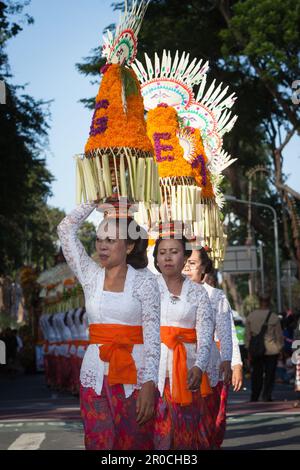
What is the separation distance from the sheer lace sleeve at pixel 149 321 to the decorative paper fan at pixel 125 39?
229 cm

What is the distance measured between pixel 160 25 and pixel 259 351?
561 inches

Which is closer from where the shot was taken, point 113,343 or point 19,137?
point 113,343

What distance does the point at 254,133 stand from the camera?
31.1m

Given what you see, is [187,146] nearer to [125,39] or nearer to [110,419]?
[125,39]

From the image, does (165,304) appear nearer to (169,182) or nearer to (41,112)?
(169,182)

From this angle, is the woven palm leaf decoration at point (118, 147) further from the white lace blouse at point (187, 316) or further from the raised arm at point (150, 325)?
the raised arm at point (150, 325)

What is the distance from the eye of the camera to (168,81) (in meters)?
11.4

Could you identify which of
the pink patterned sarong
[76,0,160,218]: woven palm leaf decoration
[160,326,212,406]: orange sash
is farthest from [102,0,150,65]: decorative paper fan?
the pink patterned sarong

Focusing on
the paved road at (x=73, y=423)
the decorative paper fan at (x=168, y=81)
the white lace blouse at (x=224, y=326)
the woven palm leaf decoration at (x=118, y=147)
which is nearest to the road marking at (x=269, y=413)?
the paved road at (x=73, y=423)

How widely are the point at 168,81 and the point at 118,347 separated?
5.28 m

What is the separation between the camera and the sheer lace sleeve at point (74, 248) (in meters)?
6.75

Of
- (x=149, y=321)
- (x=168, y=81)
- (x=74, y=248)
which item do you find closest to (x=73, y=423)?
(x=168, y=81)

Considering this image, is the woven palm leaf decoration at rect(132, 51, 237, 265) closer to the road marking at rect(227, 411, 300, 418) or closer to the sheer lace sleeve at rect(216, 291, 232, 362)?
the sheer lace sleeve at rect(216, 291, 232, 362)
